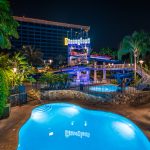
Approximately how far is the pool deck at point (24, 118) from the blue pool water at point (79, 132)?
0.34 metres

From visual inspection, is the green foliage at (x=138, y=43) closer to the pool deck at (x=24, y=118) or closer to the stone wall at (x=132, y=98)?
the stone wall at (x=132, y=98)

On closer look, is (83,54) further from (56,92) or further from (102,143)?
(102,143)

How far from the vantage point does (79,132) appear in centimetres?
1324

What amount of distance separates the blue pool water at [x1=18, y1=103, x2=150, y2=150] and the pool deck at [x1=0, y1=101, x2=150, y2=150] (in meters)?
0.34

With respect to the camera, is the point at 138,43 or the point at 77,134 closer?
the point at 77,134

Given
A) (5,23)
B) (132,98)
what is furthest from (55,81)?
(5,23)

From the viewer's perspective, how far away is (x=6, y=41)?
14.5 m

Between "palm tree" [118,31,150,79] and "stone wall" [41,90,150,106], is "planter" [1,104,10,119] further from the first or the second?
"palm tree" [118,31,150,79]

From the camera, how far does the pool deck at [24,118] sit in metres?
11.1

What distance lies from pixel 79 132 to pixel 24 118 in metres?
3.51

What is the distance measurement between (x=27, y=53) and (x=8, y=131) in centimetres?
4072

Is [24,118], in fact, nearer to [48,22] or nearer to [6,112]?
[6,112]

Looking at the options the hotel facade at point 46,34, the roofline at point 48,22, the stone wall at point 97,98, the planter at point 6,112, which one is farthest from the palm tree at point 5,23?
the hotel facade at point 46,34

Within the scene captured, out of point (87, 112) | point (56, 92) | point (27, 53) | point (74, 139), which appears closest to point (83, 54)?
point (27, 53)
